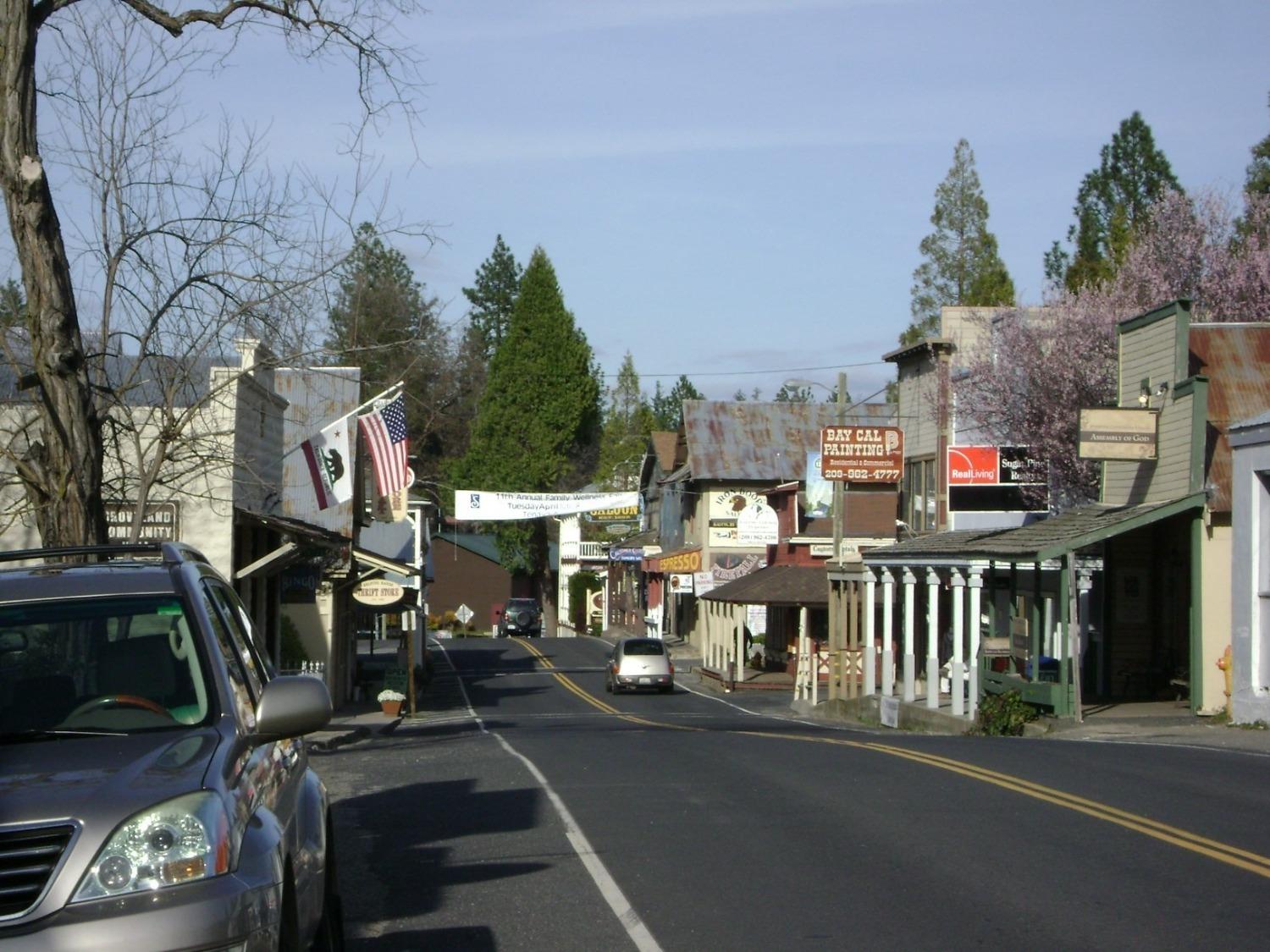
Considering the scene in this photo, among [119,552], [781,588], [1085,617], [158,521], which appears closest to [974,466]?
[781,588]

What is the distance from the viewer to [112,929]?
154 inches

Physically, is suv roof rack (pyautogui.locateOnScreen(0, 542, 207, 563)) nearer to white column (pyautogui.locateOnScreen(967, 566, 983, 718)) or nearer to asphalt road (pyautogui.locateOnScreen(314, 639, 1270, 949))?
asphalt road (pyautogui.locateOnScreen(314, 639, 1270, 949))

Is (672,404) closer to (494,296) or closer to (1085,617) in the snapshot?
(494,296)

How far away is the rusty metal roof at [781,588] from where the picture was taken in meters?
43.7

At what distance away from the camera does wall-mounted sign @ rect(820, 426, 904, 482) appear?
38.4m

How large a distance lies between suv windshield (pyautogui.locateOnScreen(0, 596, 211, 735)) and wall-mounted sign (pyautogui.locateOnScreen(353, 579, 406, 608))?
3021 cm

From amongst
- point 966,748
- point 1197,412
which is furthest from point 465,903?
point 1197,412

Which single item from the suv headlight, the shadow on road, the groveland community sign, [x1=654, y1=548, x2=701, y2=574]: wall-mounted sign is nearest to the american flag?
the shadow on road

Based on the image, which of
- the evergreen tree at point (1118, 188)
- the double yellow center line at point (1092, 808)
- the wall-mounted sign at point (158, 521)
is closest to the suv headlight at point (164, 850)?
the double yellow center line at point (1092, 808)

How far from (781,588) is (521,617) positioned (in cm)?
3476

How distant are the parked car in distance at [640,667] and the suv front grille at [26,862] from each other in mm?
38229

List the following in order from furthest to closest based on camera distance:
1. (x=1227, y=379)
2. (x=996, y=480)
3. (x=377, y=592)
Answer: (x=996, y=480), (x=377, y=592), (x=1227, y=379)

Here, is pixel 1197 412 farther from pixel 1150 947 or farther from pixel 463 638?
pixel 463 638

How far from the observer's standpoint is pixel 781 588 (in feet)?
146
